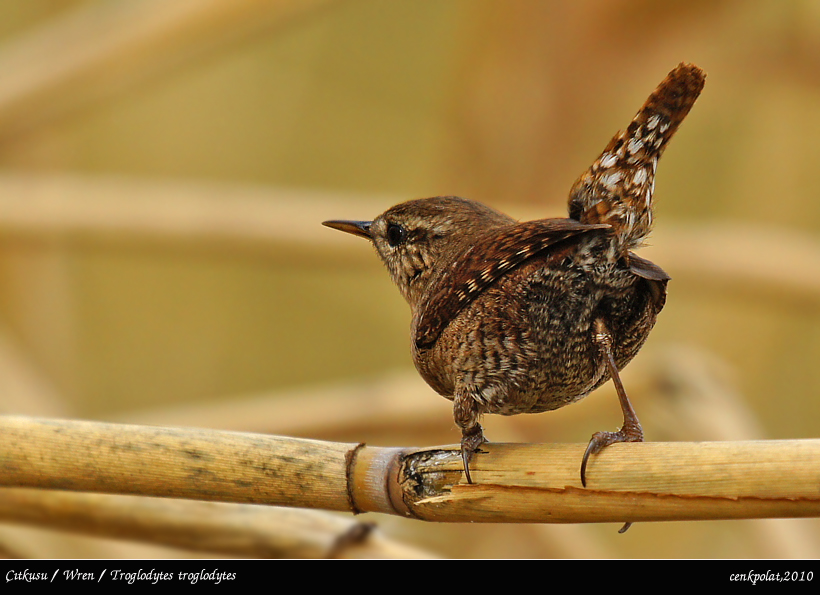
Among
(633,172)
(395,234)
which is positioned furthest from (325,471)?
(633,172)

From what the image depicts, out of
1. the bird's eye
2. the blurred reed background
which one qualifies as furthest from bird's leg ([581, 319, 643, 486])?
the blurred reed background

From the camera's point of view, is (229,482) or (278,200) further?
(278,200)

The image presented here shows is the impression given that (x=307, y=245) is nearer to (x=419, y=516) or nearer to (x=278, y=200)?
(x=278, y=200)

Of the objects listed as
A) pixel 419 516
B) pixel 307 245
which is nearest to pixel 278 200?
pixel 307 245

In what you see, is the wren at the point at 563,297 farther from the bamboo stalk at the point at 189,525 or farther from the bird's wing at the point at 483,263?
the bamboo stalk at the point at 189,525

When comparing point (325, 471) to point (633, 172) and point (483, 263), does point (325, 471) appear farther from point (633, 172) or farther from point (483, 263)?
point (633, 172)

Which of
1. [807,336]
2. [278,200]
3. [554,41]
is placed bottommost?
Answer: [807,336]
